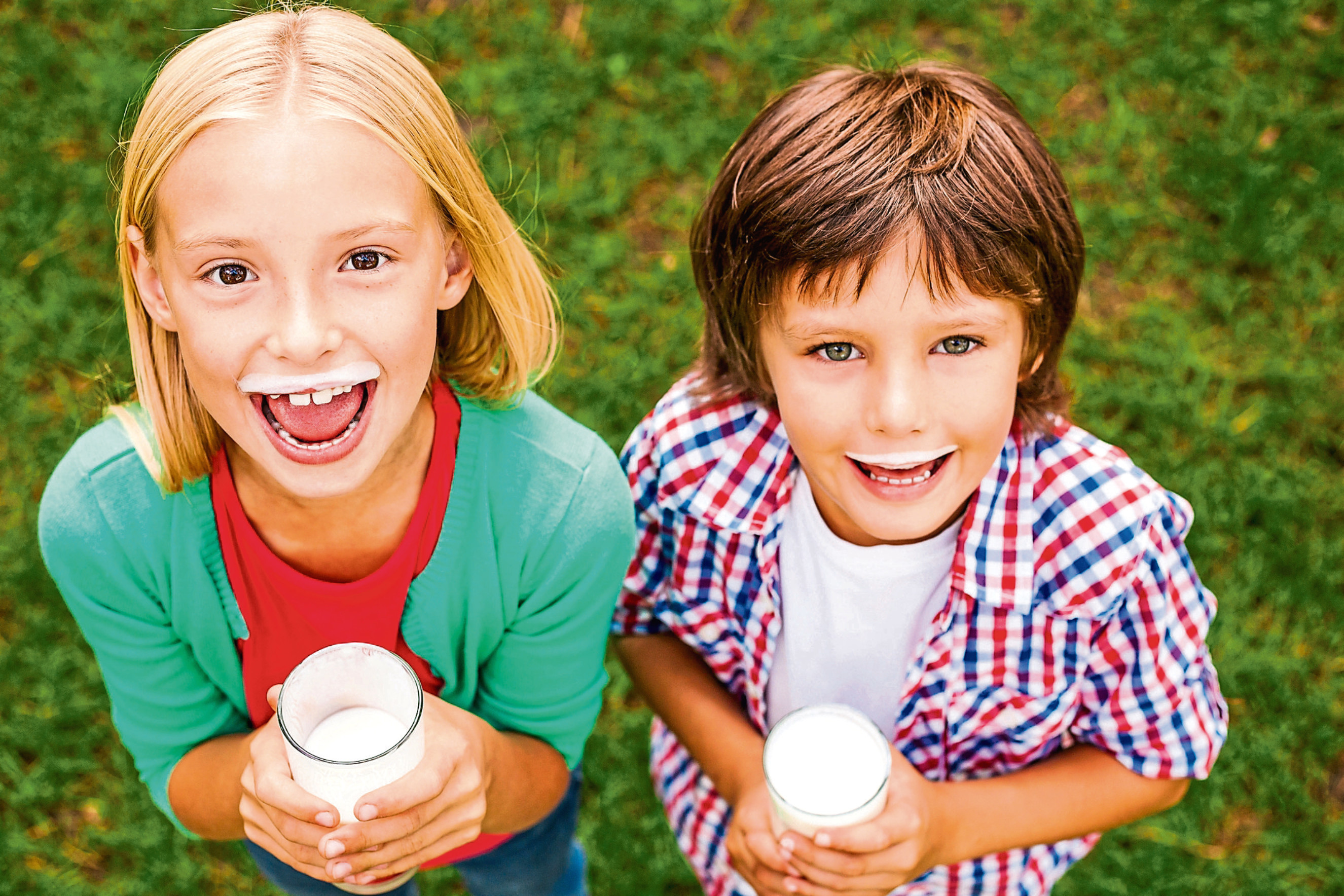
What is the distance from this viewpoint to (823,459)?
6.48 feet

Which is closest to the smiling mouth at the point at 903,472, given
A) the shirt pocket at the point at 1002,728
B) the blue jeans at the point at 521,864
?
the shirt pocket at the point at 1002,728

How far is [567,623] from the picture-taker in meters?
2.15

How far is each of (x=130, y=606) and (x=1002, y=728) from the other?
62.3 inches

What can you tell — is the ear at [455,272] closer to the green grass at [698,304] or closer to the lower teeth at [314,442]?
the lower teeth at [314,442]

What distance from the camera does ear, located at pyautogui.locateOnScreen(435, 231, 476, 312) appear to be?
1931mm

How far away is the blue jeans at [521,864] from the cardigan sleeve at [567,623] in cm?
34

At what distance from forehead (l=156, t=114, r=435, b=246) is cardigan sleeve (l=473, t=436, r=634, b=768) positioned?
2.03 ft

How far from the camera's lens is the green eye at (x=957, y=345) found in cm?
189

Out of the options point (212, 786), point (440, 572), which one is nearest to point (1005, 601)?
point (440, 572)

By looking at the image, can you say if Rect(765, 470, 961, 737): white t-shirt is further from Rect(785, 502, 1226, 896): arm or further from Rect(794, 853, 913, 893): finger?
Rect(794, 853, 913, 893): finger

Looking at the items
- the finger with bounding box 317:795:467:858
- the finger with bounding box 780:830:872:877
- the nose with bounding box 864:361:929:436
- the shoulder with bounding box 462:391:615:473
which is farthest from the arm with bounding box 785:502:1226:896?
the shoulder with bounding box 462:391:615:473

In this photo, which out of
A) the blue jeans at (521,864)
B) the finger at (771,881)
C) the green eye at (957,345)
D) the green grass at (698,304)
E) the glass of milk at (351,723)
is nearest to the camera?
the glass of milk at (351,723)

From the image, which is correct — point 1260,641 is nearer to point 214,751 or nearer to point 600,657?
point 600,657

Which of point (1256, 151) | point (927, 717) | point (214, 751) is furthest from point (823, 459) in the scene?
point (1256, 151)
